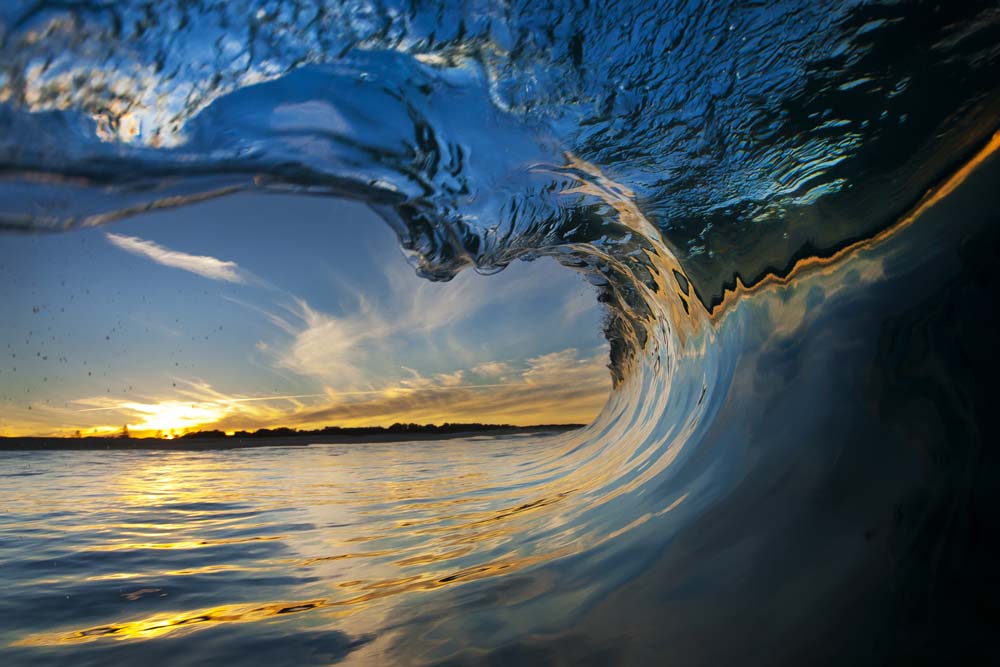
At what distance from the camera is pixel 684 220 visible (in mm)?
3135

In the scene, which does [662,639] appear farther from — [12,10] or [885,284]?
[12,10]

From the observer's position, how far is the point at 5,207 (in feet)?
9.07

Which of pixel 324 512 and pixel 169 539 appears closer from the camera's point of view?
pixel 169 539

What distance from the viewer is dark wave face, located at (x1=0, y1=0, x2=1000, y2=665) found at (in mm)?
1267

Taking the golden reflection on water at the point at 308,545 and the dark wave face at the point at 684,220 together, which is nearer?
the dark wave face at the point at 684,220

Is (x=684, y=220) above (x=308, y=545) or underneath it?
above

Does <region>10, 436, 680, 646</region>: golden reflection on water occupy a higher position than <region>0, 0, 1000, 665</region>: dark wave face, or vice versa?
<region>0, 0, 1000, 665</region>: dark wave face

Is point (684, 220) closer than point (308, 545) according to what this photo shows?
No

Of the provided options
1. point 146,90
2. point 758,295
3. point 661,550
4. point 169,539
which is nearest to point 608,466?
point 758,295

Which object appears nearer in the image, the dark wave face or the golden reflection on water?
the dark wave face

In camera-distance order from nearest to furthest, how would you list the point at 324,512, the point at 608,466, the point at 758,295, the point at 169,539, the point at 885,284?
the point at 885,284, the point at 758,295, the point at 169,539, the point at 324,512, the point at 608,466

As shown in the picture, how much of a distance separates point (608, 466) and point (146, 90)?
367cm

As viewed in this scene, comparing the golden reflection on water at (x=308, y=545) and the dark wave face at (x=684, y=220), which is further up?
the dark wave face at (x=684, y=220)

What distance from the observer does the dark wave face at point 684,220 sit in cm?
127
